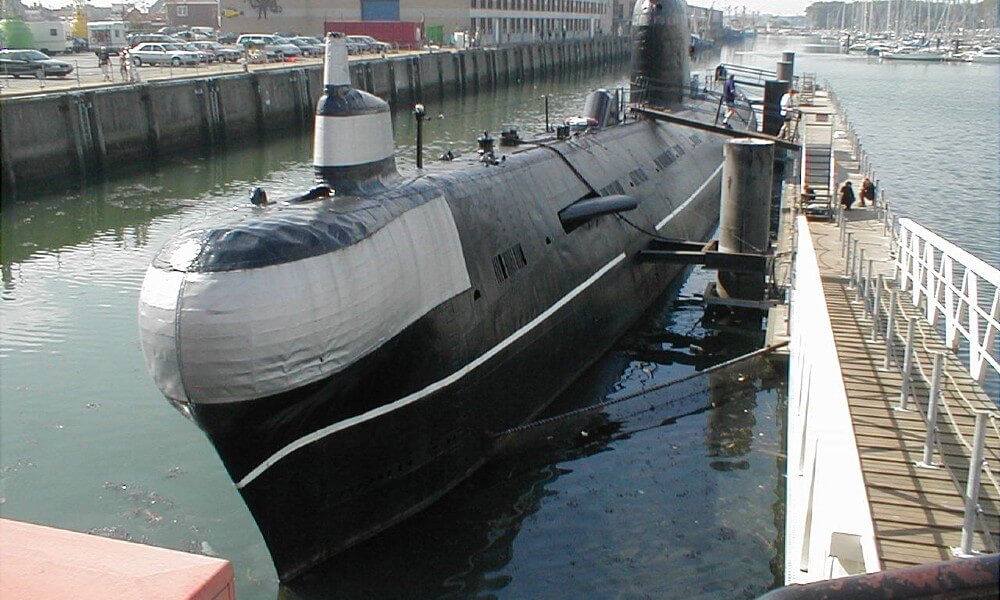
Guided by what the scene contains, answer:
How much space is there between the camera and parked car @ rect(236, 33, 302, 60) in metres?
57.8

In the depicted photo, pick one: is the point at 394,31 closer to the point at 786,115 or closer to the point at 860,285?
the point at 786,115

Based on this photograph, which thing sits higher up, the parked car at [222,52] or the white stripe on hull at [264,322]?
the parked car at [222,52]

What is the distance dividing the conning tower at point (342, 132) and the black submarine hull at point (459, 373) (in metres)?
0.73

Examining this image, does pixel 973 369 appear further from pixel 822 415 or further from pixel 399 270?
pixel 399 270

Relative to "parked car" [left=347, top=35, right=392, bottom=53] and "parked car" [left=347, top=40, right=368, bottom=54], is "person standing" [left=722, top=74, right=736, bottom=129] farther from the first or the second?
"parked car" [left=347, top=35, right=392, bottom=53]

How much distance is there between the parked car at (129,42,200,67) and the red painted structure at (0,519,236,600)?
53.2 metres

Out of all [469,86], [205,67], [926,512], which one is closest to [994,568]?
[926,512]

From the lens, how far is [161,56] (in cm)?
5309

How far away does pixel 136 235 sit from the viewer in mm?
25844

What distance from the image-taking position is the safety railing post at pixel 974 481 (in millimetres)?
4801

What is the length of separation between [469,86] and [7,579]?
222 ft

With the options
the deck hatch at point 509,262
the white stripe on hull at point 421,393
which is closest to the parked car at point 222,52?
the white stripe on hull at point 421,393

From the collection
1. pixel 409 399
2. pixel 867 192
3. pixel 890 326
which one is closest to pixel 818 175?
pixel 867 192

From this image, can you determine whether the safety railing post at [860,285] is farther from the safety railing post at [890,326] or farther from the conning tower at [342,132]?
the conning tower at [342,132]
